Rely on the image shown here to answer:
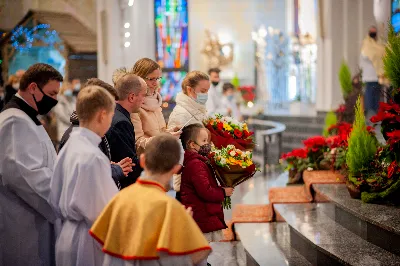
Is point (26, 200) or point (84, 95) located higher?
point (84, 95)

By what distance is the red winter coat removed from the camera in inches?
173

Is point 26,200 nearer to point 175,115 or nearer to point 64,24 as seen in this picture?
point 175,115

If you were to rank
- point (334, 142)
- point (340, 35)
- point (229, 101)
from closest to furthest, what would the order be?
point (334, 142), point (229, 101), point (340, 35)

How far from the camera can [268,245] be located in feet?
19.4

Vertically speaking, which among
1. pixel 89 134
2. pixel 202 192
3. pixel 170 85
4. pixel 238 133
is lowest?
pixel 202 192

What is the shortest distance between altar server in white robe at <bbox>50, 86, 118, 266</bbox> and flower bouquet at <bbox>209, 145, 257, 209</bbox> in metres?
1.35

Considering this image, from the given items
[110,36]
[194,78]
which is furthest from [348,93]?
[110,36]

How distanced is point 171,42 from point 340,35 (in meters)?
5.31

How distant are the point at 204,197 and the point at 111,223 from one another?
60.8 inches

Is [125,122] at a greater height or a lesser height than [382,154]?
greater

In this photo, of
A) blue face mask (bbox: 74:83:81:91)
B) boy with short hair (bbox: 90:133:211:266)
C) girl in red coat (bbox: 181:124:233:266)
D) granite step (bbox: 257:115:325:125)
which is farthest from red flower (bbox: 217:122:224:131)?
blue face mask (bbox: 74:83:81:91)

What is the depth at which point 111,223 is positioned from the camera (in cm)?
290

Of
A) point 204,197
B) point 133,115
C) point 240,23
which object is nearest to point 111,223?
point 204,197

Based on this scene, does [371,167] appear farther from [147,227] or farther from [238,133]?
[147,227]
